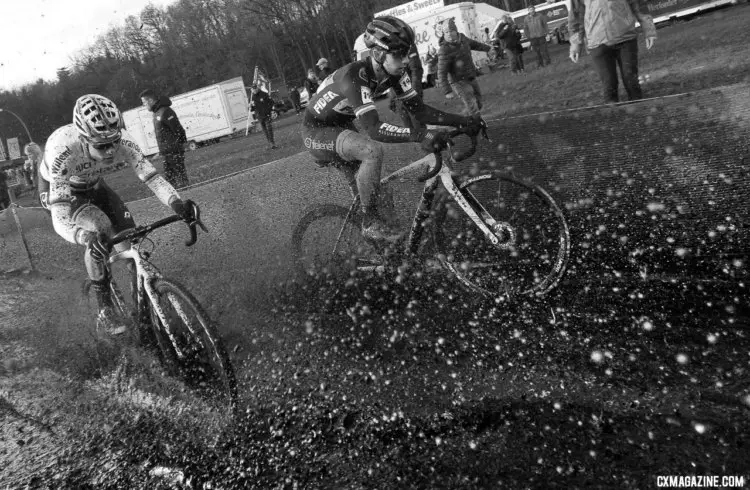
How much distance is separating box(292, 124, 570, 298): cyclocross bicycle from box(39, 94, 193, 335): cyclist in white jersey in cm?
202

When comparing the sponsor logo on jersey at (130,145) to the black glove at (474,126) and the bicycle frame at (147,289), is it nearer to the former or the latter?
the bicycle frame at (147,289)

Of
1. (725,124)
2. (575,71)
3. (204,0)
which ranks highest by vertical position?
(204,0)

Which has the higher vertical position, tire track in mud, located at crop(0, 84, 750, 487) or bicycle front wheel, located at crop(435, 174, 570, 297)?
bicycle front wheel, located at crop(435, 174, 570, 297)

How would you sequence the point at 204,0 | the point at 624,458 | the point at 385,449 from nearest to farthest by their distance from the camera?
1. the point at 624,458
2. the point at 385,449
3. the point at 204,0

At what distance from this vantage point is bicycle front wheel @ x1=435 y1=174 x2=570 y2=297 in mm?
4148

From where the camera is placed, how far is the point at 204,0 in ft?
245

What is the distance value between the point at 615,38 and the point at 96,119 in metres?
5.68

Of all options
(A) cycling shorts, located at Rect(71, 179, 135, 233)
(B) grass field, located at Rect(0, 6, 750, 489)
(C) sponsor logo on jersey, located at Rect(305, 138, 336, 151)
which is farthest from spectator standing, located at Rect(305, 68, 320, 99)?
(B) grass field, located at Rect(0, 6, 750, 489)

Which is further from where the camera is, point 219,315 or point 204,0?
point 204,0

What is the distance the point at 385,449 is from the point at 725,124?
4532 mm

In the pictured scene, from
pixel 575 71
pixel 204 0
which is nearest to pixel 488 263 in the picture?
pixel 575 71

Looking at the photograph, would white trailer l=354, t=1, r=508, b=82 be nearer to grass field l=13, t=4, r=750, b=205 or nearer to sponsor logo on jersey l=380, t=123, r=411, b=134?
grass field l=13, t=4, r=750, b=205

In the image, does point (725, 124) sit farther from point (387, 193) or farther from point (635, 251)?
point (387, 193)

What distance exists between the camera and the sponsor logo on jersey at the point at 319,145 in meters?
5.16
